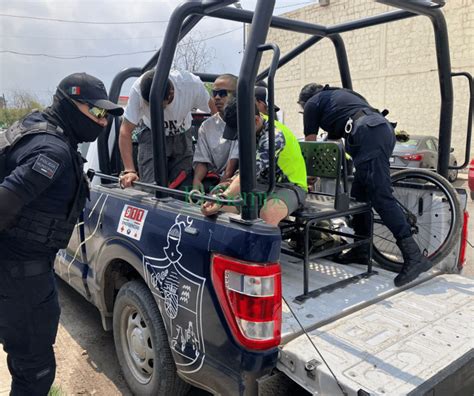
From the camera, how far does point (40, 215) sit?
6.91 ft

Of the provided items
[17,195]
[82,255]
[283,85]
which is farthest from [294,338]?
[283,85]

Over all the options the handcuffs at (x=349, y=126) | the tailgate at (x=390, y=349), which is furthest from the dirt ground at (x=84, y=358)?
the handcuffs at (x=349, y=126)

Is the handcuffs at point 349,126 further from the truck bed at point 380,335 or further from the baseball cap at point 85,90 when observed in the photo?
the baseball cap at point 85,90

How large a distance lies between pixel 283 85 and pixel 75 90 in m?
20.2

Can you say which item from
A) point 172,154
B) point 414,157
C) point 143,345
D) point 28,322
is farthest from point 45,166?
point 414,157

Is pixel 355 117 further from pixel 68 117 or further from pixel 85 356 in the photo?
pixel 85 356

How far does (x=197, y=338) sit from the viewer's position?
82.1 inches

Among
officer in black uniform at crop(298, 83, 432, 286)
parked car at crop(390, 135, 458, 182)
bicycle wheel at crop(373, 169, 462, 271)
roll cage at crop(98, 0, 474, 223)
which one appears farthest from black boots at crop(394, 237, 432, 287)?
parked car at crop(390, 135, 458, 182)

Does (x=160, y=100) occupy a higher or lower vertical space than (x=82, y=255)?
higher

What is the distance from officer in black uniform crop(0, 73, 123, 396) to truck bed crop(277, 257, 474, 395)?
1242 mm

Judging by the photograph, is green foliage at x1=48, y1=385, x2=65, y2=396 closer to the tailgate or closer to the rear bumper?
the tailgate

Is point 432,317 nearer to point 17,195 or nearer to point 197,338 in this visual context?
point 197,338

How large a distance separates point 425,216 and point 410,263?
607 mm

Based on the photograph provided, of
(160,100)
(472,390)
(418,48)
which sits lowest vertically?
(472,390)
